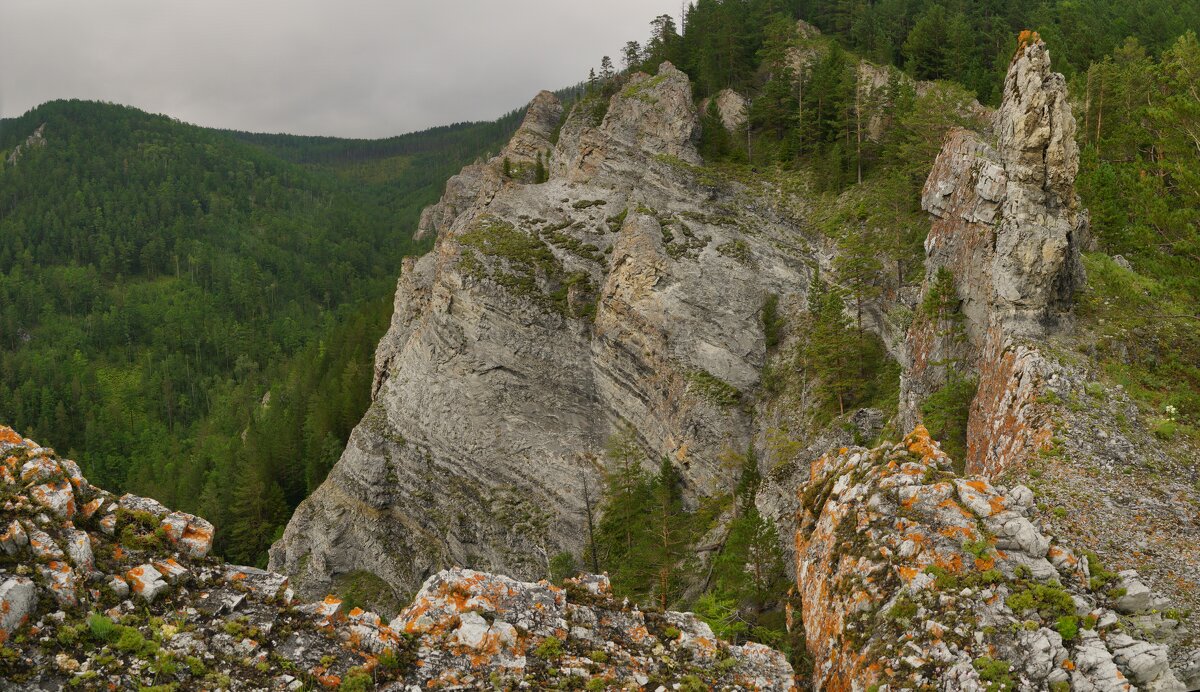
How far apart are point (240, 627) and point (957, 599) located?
1181 cm

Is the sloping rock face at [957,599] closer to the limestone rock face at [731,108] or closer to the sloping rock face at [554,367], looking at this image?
the sloping rock face at [554,367]

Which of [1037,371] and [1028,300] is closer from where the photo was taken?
[1037,371]

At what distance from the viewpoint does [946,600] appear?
39.0ft

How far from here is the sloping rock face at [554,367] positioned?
47406 mm

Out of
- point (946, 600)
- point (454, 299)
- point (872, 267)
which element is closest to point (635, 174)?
point (454, 299)

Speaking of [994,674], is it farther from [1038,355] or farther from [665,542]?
[665,542]

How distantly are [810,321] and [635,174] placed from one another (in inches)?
863

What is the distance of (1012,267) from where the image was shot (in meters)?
25.3

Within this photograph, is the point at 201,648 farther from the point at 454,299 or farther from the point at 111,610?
the point at 454,299

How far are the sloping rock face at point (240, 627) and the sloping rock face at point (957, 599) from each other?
1995 millimetres

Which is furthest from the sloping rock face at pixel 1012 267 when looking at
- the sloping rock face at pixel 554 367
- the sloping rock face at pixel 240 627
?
the sloping rock face at pixel 554 367

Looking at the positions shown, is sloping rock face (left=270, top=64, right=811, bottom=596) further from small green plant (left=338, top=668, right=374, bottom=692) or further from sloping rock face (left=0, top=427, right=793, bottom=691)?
small green plant (left=338, top=668, right=374, bottom=692)

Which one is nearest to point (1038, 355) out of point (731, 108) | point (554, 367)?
point (554, 367)

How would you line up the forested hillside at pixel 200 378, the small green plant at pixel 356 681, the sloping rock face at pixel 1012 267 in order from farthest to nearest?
the forested hillside at pixel 200 378 → the sloping rock face at pixel 1012 267 → the small green plant at pixel 356 681
